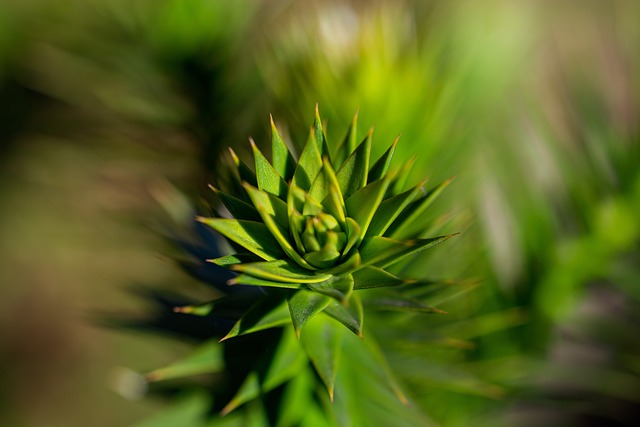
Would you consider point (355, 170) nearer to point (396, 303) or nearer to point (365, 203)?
point (365, 203)

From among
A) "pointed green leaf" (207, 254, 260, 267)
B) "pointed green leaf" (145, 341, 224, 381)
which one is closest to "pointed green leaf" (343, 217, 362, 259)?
"pointed green leaf" (207, 254, 260, 267)

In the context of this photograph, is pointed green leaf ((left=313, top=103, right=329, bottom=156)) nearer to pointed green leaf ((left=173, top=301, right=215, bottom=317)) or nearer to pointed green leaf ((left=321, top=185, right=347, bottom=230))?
pointed green leaf ((left=321, top=185, right=347, bottom=230))

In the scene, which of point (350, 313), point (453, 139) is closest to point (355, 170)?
point (350, 313)

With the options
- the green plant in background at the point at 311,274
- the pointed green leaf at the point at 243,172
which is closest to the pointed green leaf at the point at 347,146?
the green plant in background at the point at 311,274

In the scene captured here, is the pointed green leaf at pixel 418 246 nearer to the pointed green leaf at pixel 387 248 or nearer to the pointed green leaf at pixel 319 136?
the pointed green leaf at pixel 387 248

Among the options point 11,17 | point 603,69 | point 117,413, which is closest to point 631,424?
point 603,69

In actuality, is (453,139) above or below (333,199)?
above
